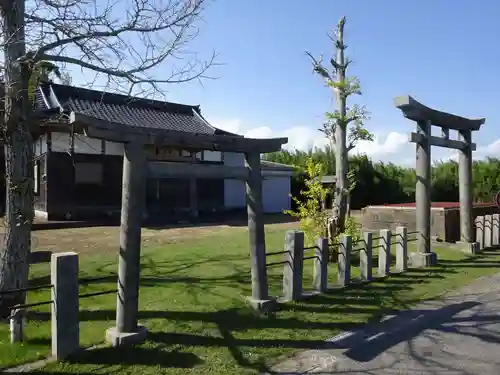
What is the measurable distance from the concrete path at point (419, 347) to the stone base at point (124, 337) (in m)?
1.38

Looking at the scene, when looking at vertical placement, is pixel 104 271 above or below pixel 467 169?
below

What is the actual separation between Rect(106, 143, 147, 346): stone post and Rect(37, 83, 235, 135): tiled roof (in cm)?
1020

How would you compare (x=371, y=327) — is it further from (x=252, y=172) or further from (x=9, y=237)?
(x=9, y=237)

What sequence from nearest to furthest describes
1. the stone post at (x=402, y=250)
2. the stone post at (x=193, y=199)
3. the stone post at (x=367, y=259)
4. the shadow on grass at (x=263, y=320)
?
the shadow on grass at (x=263, y=320)
the stone post at (x=367, y=259)
the stone post at (x=402, y=250)
the stone post at (x=193, y=199)

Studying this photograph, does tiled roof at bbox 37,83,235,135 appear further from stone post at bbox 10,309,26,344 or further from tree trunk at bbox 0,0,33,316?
stone post at bbox 10,309,26,344

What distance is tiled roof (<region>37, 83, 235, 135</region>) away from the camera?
1596 cm

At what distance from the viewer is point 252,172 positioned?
5.42 metres

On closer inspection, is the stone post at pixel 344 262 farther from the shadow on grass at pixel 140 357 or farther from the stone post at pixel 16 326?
the stone post at pixel 16 326

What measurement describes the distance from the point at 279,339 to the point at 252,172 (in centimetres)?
201

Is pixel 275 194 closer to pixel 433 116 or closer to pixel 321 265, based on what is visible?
pixel 433 116

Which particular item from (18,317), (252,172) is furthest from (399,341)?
(18,317)

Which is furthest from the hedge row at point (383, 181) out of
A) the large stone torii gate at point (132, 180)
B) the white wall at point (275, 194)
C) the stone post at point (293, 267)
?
the large stone torii gate at point (132, 180)

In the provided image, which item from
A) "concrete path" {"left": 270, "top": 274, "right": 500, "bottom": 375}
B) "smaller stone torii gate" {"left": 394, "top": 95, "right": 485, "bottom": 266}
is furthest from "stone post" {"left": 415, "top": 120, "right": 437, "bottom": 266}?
"concrete path" {"left": 270, "top": 274, "right": 500, "bottom": 375}

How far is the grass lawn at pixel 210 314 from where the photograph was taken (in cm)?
384
